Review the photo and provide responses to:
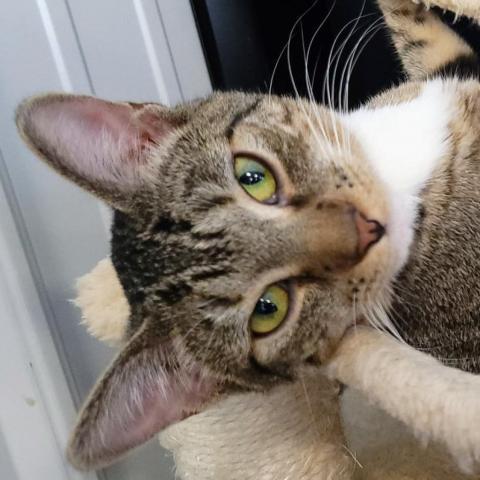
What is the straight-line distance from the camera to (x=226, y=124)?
3.92 feet

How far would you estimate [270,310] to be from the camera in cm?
112

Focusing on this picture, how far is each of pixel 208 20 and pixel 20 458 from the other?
1.22 m

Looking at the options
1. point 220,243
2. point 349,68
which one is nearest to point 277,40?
point 349,68

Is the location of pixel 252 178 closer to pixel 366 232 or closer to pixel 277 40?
pixel 366 232

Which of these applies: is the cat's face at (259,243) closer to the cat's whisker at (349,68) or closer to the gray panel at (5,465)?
the cat's whisker at (349,68)

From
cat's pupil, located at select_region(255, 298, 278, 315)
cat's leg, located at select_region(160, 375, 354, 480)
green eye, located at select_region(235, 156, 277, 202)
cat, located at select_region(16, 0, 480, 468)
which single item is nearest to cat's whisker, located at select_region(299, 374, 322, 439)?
cat's leg, located at select_region(160, 375, 354, 480)

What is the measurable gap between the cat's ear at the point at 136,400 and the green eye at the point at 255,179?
0.26 metres

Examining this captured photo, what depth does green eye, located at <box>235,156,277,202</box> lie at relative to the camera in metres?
1.10

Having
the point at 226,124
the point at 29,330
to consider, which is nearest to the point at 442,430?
the point at 226,124

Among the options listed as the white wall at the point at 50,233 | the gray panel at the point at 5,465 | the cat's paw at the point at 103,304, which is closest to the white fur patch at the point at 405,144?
the cat's paw at the point at 103,304

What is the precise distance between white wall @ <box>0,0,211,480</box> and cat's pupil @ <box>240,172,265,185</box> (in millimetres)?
670

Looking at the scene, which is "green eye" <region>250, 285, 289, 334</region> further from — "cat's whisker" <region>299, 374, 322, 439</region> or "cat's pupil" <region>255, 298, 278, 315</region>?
"cat's whisker" <region>299, 374, 322, 439</region>

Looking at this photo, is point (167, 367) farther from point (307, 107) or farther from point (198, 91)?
point (198, 91)

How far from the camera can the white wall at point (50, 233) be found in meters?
1.59
